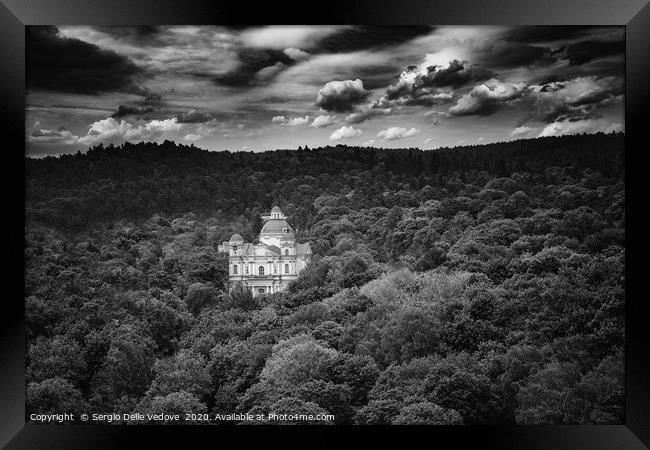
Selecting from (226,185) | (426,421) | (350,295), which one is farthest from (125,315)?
(426,421)

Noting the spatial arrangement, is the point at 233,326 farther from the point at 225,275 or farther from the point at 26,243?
the point at 26,243

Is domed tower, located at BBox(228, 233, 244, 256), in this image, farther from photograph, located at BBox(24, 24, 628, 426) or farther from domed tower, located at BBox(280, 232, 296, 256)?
domed tower, located at BBox(280, 232, 296, 256)
